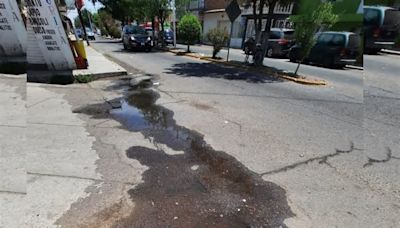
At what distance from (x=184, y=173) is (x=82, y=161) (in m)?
1.36

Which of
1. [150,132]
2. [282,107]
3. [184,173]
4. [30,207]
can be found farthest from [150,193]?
[282,107]

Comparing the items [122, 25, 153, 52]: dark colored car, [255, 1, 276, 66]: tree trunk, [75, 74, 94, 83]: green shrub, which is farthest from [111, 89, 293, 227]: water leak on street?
[122, 25, 153, 52]: dark colored car

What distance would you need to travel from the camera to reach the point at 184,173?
166 inches

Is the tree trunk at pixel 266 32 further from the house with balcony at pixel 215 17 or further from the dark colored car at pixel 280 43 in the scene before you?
the house with balcony at pixel 215 17

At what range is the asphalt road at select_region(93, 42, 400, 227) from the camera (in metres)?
3.67

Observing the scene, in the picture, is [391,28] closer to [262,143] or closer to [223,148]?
[262,143]

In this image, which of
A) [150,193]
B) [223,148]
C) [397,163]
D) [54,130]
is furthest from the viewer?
[54,130]

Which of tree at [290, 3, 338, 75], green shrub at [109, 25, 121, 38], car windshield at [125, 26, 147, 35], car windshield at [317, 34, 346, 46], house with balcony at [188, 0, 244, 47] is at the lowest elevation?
green shrub at [109, 25, 121, 38]

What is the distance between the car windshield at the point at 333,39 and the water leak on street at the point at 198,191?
11.7m

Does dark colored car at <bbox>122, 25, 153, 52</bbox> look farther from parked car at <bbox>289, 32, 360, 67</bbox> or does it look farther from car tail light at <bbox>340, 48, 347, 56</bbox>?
car tail light at <bbox>340, 48, 347, 56</bbox>

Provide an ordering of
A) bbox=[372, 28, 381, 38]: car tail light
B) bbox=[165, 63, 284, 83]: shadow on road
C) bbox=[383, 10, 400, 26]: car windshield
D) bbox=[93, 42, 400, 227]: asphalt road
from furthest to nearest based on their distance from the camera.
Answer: bbox=[165, 63, 284, 83]: shadow on road
bbox=[372, 28, 381, 38]: car tail light
bbox=[383, 10, 400, 26]: car windshield
bbox=[93, 42, 400, 227]: asphalt road

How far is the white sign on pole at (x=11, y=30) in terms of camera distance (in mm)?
7872

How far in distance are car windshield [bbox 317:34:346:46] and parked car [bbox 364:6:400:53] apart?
9.07m

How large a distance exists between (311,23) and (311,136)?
651 cm
